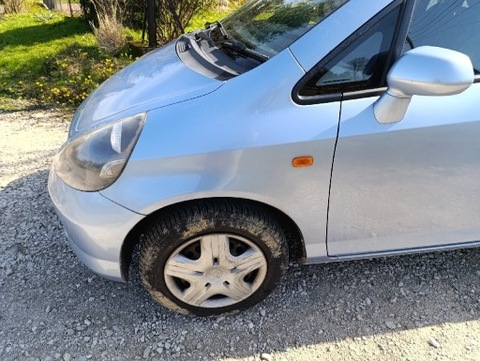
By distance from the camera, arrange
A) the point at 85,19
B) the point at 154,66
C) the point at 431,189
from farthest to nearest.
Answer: the point at 85,19
the point at 154,66
the point at 431,189

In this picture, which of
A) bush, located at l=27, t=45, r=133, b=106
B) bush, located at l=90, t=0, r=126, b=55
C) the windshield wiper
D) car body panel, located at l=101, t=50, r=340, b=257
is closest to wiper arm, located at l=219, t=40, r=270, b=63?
the windshield wiper

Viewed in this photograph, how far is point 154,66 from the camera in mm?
2527

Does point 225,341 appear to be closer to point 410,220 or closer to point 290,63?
point 410,220

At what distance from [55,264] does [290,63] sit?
1.84 meters

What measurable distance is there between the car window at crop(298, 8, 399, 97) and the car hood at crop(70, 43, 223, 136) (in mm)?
430

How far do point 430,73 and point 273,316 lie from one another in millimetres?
1395

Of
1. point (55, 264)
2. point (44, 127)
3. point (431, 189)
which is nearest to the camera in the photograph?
point (431, 189)

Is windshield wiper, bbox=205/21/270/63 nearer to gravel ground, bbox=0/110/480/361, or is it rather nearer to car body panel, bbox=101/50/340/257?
car body panel, bbox=101/50/340/257

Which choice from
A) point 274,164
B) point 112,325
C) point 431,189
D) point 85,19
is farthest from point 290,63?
point 85,19

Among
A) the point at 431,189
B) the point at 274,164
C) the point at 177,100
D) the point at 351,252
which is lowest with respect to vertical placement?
the point at 351,252

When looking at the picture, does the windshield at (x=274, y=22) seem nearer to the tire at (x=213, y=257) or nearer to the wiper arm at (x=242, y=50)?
the wiper arm at (x=242, y=50)

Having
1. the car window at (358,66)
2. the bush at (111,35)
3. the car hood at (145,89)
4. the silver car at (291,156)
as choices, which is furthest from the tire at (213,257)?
the bush at (111,35)

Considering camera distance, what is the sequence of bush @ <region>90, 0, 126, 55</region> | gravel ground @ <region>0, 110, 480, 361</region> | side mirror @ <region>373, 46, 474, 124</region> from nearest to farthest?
1. side mirror @ <region>373, 46, 474, 124</region>
2. gravel ground @ <region>0, 110, 480, 361</region>
3. bush @ <region>90, 0, 126, 55</region>

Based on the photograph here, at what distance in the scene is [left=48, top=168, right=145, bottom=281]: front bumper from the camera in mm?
1967
